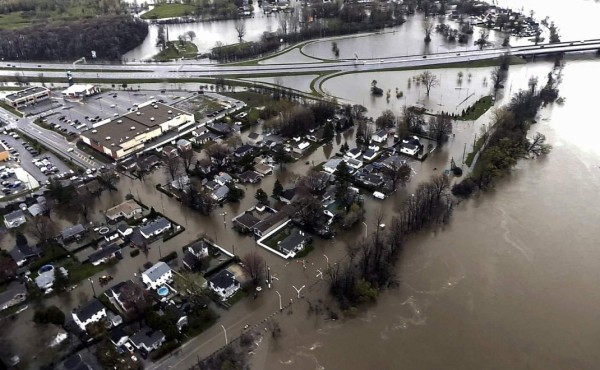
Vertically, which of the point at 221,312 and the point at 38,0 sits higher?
the point at 38,0

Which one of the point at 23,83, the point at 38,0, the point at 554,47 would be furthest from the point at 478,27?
the point at 38,0

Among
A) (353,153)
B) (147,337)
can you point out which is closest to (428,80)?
(353,153)

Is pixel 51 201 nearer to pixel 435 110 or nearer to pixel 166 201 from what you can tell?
pixel 166 201

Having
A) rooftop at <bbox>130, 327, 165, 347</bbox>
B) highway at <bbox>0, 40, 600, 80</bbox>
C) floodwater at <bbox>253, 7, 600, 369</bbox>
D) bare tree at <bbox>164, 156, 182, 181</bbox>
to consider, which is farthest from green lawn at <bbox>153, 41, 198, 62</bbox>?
rooftop at <bbox>130, 327, 165, 347</bbox>

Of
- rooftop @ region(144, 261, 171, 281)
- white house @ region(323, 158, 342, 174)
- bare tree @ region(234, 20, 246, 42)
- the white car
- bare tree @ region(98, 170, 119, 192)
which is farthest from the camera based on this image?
bare tree @ region(234, 20, 246, 42)

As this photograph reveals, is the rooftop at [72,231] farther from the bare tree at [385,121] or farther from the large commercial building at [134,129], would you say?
the bare tree at [385,121]

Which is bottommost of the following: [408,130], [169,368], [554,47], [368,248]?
[169,368]

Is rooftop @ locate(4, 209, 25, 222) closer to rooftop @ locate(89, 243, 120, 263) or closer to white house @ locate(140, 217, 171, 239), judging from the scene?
rooftop @ locate(89, 243, 120, 263)
